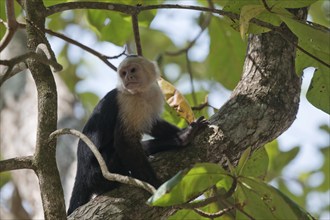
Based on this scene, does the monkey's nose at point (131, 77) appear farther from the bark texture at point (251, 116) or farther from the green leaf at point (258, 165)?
the green leaf at point (258, 165)

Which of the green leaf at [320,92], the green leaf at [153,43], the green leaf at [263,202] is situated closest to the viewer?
the green leaf at [263,202]

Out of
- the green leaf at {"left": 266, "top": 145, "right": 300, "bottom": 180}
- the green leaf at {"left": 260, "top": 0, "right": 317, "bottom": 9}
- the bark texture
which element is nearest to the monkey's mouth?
the bark texture

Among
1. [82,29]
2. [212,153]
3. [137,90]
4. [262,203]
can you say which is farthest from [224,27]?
[82,29]

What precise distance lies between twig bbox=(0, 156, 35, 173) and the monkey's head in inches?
70.2

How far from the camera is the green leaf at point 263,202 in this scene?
1.95 meters

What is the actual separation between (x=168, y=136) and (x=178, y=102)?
9.1 inches

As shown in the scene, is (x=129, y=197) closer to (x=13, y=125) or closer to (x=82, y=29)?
(x=13, y=125)

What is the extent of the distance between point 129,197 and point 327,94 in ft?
3.27

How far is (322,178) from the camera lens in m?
6.62

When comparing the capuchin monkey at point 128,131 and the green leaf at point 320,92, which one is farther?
the capuchin monkey at point 128,131

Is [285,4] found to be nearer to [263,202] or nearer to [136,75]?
[263,202]

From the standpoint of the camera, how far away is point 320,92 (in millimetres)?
2865

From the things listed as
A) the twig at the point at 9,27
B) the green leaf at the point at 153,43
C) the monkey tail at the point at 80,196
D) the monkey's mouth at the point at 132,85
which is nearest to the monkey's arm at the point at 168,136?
the monkey's mouth at the point at 132,85

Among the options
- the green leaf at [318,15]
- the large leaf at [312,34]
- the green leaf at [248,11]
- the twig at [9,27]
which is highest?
the green leaf at [318,15]
